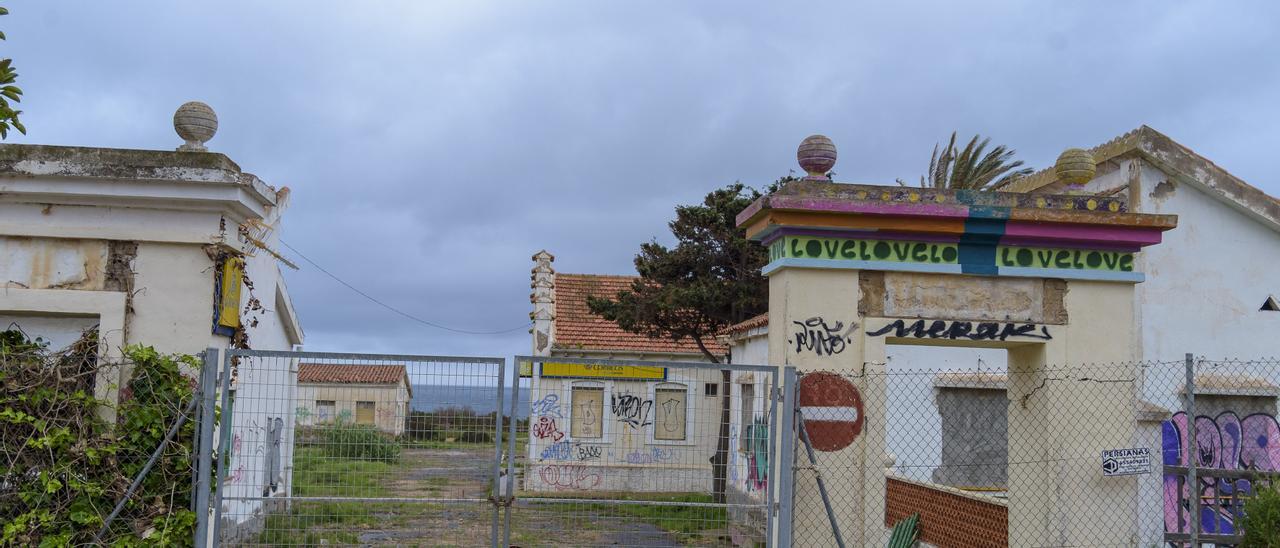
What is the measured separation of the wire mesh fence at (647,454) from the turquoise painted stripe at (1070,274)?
7.08 feet

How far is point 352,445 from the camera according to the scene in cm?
764

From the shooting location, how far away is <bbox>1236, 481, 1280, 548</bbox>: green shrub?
7.68 meters

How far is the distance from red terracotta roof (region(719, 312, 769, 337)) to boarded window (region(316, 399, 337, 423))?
10.5m

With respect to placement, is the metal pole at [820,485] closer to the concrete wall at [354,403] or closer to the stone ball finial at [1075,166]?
the concrete wall at [354,403]

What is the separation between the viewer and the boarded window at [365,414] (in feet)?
25.6

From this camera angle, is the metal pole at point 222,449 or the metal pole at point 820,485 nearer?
the metal pole at point 222,449

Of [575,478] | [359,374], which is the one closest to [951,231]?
[359,374]

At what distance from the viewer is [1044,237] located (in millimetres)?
8516

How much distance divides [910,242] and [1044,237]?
1101mm

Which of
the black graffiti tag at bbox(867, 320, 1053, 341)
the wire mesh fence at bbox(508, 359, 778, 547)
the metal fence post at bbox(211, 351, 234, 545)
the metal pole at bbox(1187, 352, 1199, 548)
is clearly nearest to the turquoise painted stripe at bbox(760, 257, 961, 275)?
the black graffiti tag at bbox(867, 320, 1053, 341)

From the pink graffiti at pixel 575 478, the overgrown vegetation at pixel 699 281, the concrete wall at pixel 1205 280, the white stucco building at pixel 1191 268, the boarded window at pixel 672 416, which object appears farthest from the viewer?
the overgrown vegetation at pixel 699 281

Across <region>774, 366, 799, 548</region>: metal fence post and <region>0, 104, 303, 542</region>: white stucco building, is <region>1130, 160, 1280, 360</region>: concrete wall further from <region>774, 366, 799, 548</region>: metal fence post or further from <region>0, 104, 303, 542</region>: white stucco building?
<region>0, 104, 303, 542</region>: white stucco building

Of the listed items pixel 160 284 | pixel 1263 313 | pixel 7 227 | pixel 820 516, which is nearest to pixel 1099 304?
pixel 820 516

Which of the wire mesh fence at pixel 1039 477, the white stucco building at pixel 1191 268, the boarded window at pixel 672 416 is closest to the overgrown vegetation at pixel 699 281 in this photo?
the boarded window at pixel 672 416
